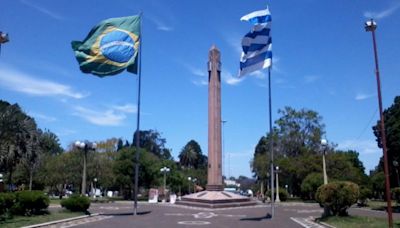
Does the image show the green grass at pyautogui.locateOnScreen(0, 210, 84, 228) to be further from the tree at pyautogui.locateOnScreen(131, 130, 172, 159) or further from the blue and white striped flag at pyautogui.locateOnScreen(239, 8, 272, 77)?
the tree at pyautogui.locateOnScreen(131, 130, 172, 159)

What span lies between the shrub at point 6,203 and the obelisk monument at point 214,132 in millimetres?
22356

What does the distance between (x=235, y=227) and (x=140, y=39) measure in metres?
11.4

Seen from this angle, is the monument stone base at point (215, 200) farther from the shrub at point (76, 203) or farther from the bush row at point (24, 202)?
the bush row at point (24, 202)

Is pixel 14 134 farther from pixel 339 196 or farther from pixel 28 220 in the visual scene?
pixel 339 196

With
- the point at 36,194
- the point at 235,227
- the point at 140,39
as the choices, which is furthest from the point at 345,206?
the point at 36,194

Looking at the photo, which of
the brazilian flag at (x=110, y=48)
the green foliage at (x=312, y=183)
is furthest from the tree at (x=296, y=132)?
the brazilian flag at (x=110, y=48)

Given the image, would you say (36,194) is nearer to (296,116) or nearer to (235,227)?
(235,227)

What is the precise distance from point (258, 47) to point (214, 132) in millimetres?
20638

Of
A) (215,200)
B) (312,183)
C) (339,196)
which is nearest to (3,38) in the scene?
(339,196)

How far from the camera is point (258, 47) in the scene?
21.1 metres

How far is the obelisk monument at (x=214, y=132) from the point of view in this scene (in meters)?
40.8

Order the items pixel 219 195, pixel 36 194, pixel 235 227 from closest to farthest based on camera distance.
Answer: pixel 235 227, pixel 36 194, pixel 219 195

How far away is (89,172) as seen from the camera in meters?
59.8

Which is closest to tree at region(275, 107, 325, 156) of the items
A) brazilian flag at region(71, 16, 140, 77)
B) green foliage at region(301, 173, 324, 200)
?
green foliage at region(301, 173, 324, 200)
